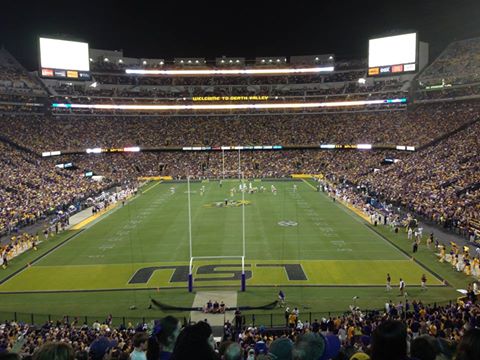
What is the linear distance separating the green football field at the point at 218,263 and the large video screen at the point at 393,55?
997 inches

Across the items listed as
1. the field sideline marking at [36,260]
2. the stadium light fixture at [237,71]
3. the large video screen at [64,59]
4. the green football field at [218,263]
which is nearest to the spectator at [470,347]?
the green football field at [218,263]

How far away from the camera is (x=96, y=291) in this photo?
2048cm

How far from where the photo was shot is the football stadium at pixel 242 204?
44.5 ft

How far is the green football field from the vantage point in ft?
63.1

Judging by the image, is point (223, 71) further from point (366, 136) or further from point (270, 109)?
point (366, 136)

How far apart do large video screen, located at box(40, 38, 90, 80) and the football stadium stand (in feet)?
0.57

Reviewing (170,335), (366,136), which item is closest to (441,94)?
(366,136)

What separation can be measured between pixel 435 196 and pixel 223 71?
165ft

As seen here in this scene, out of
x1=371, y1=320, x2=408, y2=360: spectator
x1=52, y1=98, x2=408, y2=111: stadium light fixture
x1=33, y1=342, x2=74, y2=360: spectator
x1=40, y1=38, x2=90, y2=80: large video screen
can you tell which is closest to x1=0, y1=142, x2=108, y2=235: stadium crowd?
x1=40, y1=38, x2=90, y2=80: large video screen

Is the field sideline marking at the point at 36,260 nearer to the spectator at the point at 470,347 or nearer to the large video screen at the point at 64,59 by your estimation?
the spectator at the point at 470,347

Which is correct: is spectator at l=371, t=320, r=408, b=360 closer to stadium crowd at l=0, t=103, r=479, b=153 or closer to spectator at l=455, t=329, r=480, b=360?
spectator at l=455, t=329, r=480, b=360

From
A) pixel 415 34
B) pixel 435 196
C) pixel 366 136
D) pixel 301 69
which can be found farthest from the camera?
pixel 301 69

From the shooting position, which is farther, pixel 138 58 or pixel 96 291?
pixel 138 58

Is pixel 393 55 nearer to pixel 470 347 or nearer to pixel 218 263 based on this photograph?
pixel 218 263
